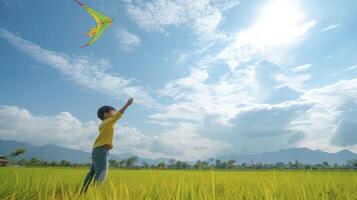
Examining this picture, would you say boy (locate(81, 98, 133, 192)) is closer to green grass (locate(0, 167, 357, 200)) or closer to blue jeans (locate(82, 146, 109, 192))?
blue jeans (locate(82, 146, 109, 192))

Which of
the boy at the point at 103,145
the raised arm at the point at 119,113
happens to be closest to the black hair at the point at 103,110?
the boy at the point at 103,145

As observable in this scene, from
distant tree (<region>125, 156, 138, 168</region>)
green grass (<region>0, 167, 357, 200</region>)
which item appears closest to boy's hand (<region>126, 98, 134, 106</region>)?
green grass (<region>0, 167, 357, 200</region>)

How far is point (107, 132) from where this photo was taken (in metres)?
5.01

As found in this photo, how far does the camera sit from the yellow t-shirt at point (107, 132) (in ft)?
16.3

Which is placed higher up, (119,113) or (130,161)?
(130,161)

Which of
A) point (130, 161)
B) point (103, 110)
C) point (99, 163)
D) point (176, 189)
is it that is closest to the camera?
point (176, 189)

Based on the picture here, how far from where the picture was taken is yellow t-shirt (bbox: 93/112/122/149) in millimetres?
4961

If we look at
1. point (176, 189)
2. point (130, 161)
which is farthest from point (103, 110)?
point (130, 161)

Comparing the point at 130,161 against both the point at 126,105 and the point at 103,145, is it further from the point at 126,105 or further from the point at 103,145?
the point at 126,105

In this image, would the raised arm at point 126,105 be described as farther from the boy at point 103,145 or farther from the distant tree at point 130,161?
the distant tree at point 130,161

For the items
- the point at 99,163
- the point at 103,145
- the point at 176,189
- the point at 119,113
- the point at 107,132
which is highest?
the point at 119,113

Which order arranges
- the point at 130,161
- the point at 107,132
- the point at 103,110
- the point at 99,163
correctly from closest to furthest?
the point at 99,163 → the point at 107,132 → the point at 103,110 → the point at 130,161

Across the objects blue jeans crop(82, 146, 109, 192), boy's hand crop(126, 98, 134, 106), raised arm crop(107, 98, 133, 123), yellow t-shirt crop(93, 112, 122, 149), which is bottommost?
blue jeans crop(82, 146, 109, 192)

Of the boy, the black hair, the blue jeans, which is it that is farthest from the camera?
the black hair
